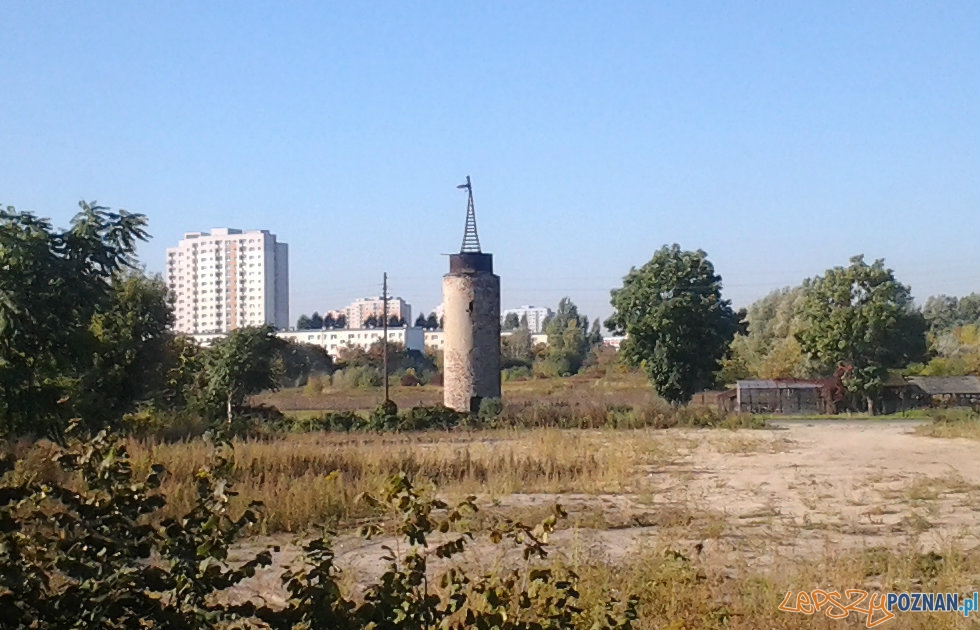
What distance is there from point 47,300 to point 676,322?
3402cm

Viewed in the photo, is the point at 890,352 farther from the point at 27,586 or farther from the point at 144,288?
the point at 27,586

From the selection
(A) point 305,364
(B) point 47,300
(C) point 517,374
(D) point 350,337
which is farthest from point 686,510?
(D) point 350,337

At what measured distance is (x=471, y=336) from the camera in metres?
38.1

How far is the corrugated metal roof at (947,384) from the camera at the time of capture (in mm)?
52188

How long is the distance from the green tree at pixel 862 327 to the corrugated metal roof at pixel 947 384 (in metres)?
2.85

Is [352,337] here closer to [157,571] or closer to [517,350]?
[517,350]

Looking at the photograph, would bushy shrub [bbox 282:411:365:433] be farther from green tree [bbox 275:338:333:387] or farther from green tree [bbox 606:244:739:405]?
green tree [bbox 275:338:333:387]

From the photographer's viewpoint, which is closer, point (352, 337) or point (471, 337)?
point (471, 337)

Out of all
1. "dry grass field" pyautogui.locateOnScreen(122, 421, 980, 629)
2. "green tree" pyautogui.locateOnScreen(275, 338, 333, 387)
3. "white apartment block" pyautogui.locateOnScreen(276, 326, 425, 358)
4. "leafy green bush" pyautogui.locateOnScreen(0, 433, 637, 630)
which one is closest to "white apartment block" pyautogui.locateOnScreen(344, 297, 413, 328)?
"white apartment block" pyautogui.locateOnScreen(276, 326, 425, 358)

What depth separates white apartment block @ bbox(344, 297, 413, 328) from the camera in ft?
599

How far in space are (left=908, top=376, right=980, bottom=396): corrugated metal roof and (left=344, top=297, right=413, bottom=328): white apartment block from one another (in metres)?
132

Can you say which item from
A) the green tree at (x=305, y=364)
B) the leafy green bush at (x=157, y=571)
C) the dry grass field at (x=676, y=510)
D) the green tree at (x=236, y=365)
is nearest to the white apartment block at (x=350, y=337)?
the green tree at (x=305, y=364)

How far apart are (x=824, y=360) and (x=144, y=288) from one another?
38020 millimetres

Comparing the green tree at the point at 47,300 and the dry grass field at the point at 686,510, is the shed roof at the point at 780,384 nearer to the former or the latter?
the dry grass field at the point at 686,510
